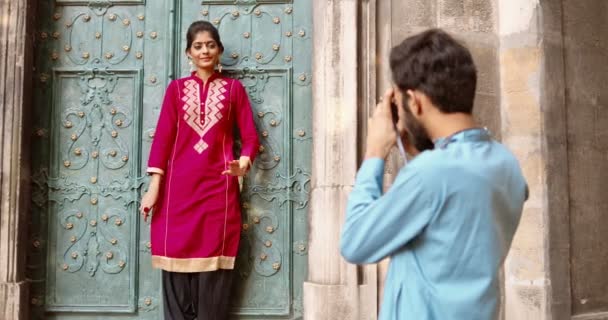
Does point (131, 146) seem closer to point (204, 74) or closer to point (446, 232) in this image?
point (204, 74)

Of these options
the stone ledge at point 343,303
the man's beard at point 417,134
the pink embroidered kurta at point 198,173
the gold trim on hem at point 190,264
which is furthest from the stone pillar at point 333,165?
the man's beard at point 417,134

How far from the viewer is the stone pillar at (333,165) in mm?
3484

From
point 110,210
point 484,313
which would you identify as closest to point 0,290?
point 110,210

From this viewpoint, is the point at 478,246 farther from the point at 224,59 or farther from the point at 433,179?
the point at 224,59

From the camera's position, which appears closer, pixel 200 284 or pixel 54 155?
pixel 200 284

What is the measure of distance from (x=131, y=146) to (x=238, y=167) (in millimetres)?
901

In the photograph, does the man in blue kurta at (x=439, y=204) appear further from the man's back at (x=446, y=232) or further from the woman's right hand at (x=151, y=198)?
the woman's right hand at (x=151, y=198)

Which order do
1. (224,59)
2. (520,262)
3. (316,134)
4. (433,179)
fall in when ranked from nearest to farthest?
(433,179), (520,262), (316,134), (224,59)

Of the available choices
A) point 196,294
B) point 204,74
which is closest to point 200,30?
point 204,74

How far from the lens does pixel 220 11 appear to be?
4102 mm

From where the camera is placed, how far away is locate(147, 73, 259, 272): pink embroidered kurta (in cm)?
352

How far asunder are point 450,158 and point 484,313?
34 centimetres

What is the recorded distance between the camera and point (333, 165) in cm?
362

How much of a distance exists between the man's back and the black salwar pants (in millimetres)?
2279
